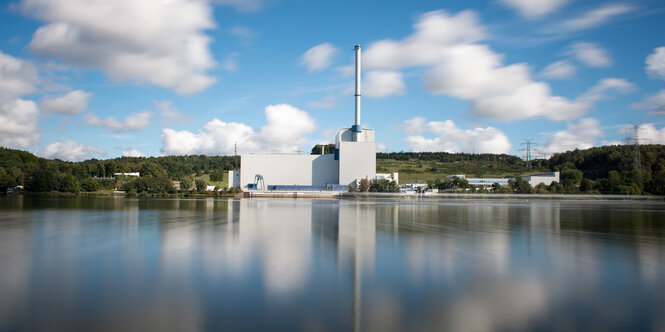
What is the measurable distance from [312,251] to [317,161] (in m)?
44.8

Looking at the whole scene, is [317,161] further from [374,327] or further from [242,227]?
[374,327]

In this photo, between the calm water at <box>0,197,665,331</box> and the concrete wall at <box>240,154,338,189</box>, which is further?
the concrete wall at <box>240,154,338,189</box>

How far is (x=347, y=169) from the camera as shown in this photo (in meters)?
51.3

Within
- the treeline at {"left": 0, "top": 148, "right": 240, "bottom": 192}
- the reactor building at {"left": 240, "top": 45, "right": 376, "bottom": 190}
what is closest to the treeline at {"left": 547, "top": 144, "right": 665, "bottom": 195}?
the reactor building at {"left": 240, "top": 45, "right": 376, "bottom": 190}

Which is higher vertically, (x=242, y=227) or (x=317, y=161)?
(x=317, y=161)

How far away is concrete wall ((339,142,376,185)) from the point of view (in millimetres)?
51062

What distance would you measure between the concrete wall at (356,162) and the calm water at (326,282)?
3825cm

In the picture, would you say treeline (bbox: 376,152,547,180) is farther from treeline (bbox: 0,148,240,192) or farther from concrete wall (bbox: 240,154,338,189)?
treeline (bbox: 0,148,240,192)

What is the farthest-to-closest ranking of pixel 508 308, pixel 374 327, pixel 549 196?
pixel 549 196 → pixel 508 308 → pixel 374 327

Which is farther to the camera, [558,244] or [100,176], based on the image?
[100,176]

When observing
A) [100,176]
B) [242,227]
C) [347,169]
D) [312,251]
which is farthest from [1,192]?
[312,251]

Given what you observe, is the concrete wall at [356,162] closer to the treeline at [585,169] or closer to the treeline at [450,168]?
the treeline at [585,169]

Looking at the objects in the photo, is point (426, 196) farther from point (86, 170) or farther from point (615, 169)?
point (86, 170)

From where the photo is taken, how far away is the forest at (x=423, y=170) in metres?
54.8
